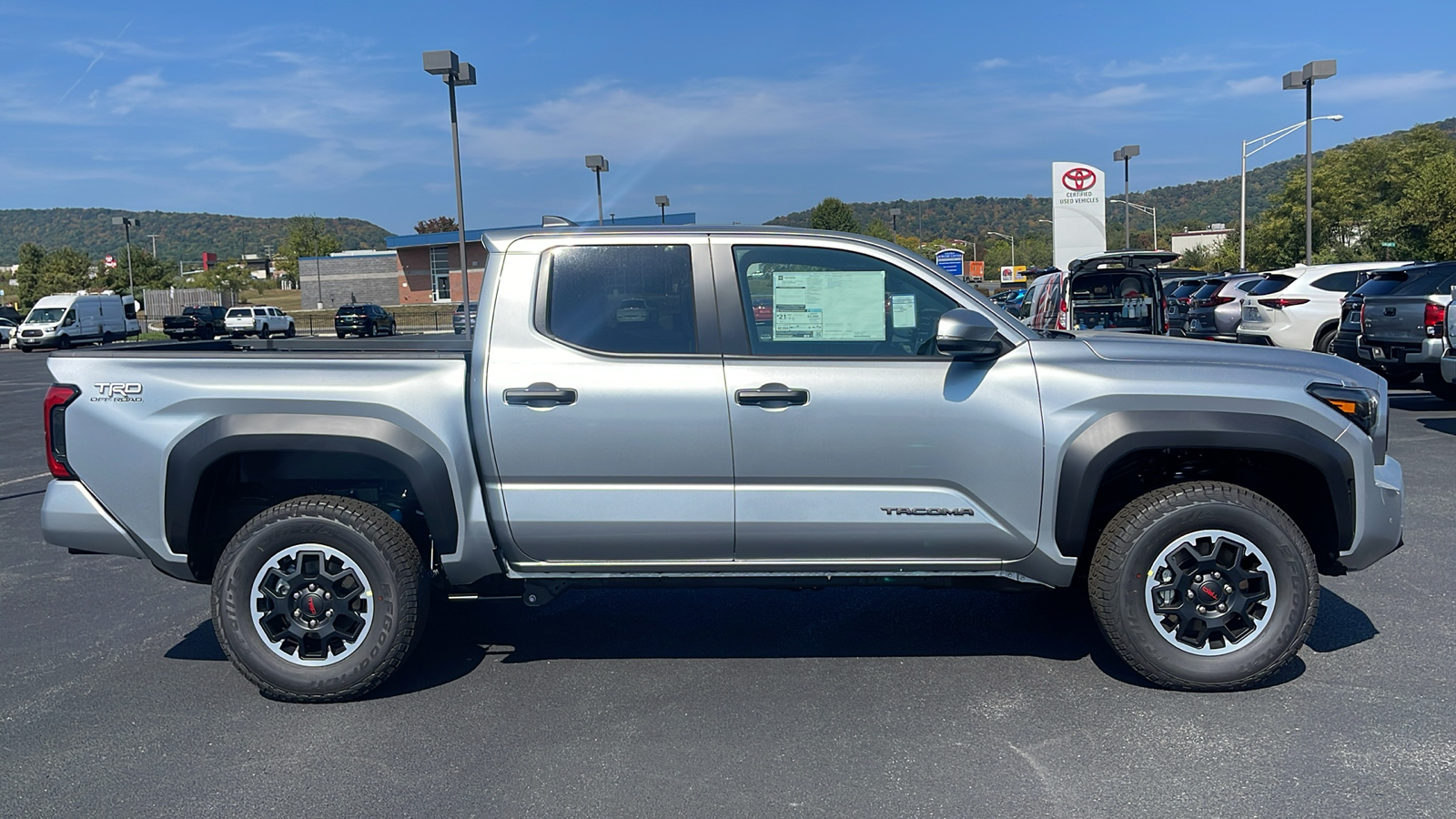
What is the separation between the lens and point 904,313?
4.46m

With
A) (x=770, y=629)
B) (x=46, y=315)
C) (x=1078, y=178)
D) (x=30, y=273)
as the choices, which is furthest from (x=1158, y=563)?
(x=30, y=273)

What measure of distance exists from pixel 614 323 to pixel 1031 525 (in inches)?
73.2

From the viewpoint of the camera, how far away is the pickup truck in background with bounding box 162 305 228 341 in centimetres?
→ 4553

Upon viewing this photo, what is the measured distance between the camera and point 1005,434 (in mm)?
4281

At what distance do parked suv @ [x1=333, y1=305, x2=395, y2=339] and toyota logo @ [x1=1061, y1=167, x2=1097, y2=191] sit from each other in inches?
1207

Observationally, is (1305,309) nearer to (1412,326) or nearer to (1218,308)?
(1218,308)

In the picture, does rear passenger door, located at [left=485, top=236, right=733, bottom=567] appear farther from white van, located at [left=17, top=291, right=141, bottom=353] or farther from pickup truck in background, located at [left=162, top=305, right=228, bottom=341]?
pickup truck in background, located at [left=162, top=305, right=228, bottom=341]

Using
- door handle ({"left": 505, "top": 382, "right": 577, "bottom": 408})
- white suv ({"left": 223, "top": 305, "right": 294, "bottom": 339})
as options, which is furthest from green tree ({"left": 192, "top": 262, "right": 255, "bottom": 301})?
door handle ({"left": 505, "top": 382, "right": 577, "bottom": 408})

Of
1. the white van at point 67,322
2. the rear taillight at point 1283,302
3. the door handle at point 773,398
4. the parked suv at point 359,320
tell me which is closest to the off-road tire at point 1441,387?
the rear taillight at point 1283,302

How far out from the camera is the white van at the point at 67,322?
40.2 m

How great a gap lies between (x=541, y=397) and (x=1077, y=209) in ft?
115

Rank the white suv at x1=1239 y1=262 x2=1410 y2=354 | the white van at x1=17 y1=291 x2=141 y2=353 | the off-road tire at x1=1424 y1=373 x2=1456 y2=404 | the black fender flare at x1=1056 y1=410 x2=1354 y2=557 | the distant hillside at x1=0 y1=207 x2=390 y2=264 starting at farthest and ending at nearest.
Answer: the distant hillside at x1=0 y1=207 x2=390 y2=264
the white van at x1=17 y1=291 x2=141 y2=353
the white suv at x1=1239 y1=262 x2=1410 y2=354
the off-road tire at x1=1424 y1=373 x2=1456 y2=404
the black fender flare at x1=1056 y1=410 x2=1354 y2=557

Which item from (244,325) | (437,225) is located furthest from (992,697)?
(437,225)

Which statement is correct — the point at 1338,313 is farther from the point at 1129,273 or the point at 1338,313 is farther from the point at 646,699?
the point at 646,699
